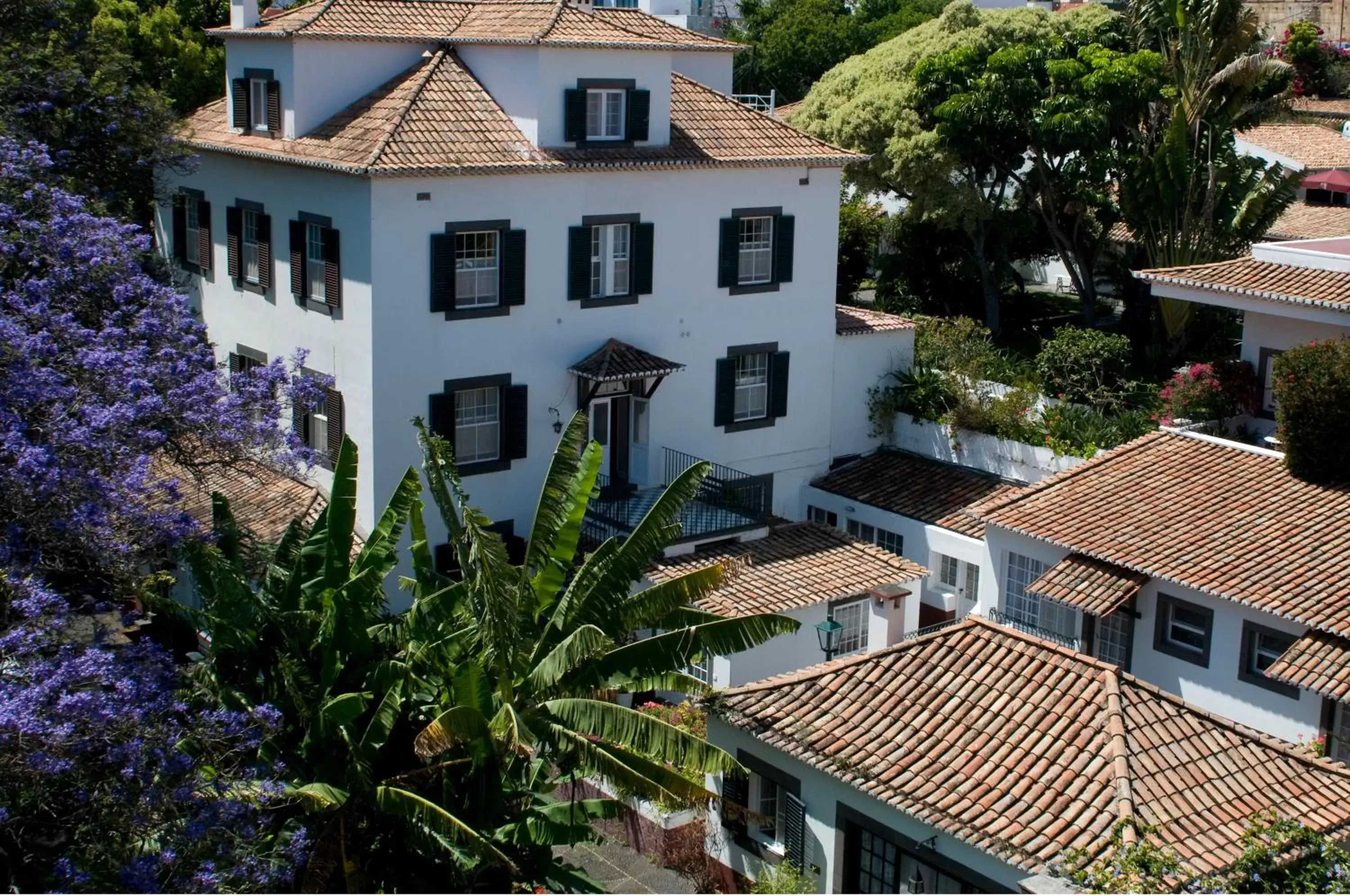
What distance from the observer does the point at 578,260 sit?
30141mm

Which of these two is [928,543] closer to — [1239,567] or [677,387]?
[677,387]

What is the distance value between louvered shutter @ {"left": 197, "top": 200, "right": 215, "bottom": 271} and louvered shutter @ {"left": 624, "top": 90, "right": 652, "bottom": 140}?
29.8ft

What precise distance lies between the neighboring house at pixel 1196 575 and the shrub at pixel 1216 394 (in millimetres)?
1473

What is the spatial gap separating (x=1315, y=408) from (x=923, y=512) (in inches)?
341

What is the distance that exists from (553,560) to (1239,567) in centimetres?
1052

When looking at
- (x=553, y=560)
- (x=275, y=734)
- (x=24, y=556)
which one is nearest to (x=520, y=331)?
(x=553, y=560)

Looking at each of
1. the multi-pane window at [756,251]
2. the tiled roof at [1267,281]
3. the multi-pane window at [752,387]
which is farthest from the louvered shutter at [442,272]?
the tiled roof at [1267,281]

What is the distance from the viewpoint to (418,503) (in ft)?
69.8

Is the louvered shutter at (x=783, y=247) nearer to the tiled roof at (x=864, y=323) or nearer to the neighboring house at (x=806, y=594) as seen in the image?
the tiled roof at (x=864, y=323)

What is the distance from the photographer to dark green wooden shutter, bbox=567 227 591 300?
30.0 meters

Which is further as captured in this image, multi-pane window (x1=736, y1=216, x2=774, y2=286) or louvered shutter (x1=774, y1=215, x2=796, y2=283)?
louvered shutter (x1=774, y1=215, x2=796, y2=283)

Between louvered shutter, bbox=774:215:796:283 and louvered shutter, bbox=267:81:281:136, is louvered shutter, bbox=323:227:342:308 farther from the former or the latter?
louvered shutter, bbox=774:215:796:283

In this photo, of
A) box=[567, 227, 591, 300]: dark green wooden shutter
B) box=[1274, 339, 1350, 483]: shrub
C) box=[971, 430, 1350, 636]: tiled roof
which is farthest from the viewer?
box=[567, 227, 591, 300]: dark green wooden shutter

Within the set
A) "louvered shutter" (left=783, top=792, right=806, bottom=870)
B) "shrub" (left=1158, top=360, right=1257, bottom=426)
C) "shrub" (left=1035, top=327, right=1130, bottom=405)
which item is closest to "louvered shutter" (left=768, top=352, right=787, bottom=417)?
"shrub" (left=1035, top=327, right=1130, bottom=405)
